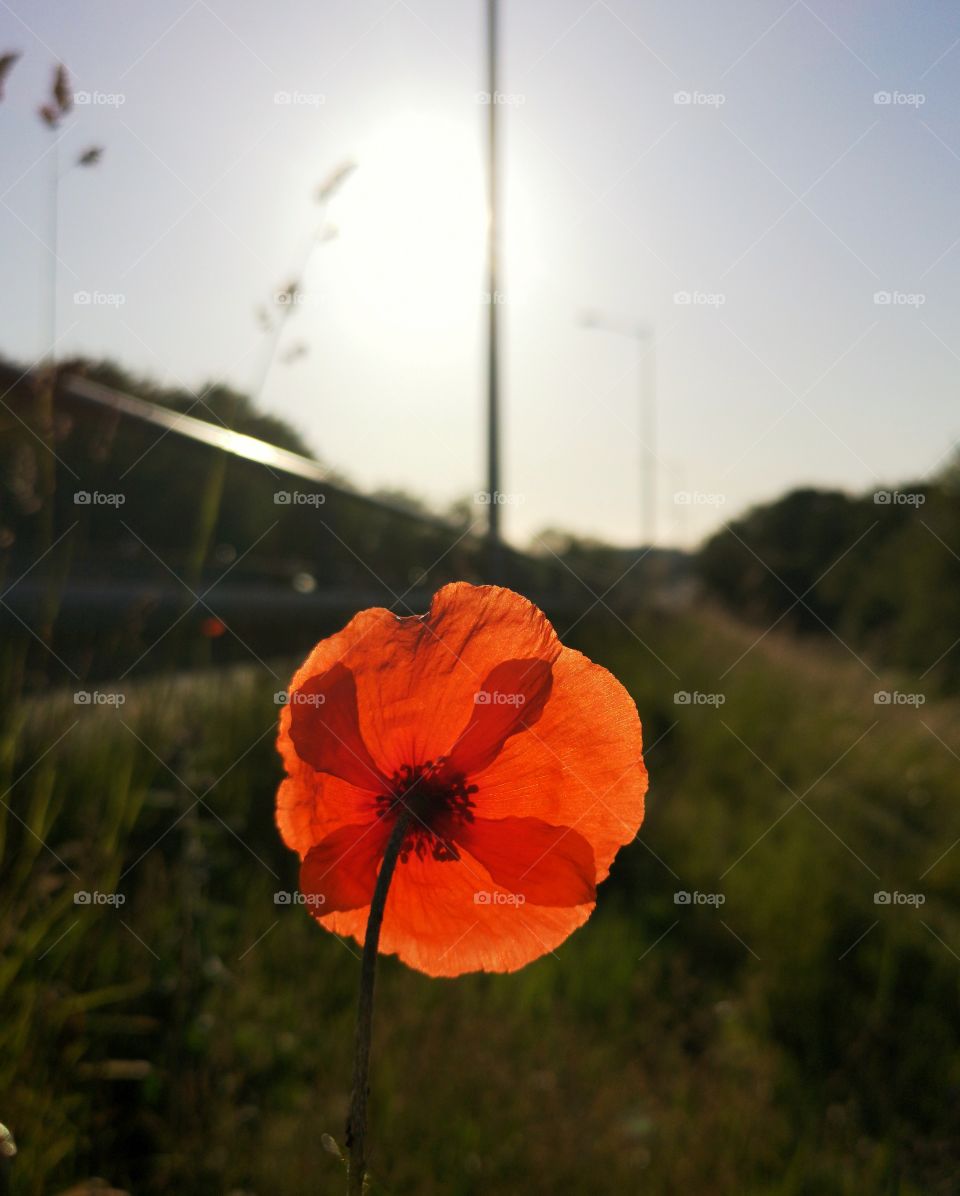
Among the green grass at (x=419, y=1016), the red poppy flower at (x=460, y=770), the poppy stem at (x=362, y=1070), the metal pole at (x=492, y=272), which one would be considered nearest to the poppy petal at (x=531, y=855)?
the red poppy flower at (x=460, y=770)

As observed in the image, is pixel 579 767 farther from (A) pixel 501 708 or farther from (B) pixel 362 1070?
(B) pixel 362 1070

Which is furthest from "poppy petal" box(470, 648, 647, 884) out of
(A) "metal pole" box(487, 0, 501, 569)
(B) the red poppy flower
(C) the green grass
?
(A) "metal pole" box(487, 0, 501, 569)

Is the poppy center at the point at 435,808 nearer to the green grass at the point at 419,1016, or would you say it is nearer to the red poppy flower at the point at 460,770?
the red poppy flower at the point at 460,770

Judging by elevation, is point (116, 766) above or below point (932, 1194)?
above

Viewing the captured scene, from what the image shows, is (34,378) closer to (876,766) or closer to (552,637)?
(552,637)

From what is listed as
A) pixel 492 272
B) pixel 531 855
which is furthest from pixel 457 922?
pixel 492 272

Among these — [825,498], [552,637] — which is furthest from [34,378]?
[825,498]

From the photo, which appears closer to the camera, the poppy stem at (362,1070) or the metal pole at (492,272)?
the poppy stem at (362,1070)
